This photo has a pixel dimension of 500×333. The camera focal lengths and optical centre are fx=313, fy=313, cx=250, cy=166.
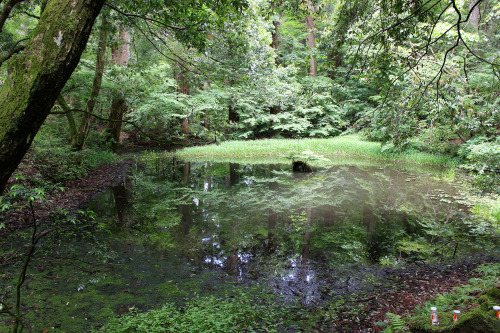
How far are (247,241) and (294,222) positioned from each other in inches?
55.3

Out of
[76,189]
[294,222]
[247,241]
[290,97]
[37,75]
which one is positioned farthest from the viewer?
[290,97]

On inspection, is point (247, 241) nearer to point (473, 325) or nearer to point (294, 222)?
point (294, 222)

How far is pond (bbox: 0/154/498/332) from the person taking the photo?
133 inches

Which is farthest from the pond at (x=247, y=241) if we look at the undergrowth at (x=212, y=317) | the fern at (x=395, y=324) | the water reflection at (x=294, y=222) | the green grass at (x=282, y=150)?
the green grass at (x=282, y=150)

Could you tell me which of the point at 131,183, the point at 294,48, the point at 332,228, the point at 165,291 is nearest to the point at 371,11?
the point at 332,228

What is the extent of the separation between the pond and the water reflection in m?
0.02

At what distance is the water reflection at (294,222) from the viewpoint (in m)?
4.36

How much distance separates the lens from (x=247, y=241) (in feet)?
17.3

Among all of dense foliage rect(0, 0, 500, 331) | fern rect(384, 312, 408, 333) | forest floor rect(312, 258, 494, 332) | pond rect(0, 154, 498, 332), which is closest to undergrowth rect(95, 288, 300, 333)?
dense foliage rect(0, 0, 500, 331)

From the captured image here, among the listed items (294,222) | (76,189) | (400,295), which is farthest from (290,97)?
(400,295)

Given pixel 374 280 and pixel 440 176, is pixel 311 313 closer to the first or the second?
pixel 374 280

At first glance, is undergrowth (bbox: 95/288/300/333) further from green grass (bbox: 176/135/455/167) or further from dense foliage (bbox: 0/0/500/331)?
green grass (bbox: 176/135/455/167)

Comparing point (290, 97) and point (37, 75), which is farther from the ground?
point (290, 97)

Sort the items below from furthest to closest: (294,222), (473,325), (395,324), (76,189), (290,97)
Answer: (290,97)
(294,222)
(76,189)
(395,324)
(473,325)
